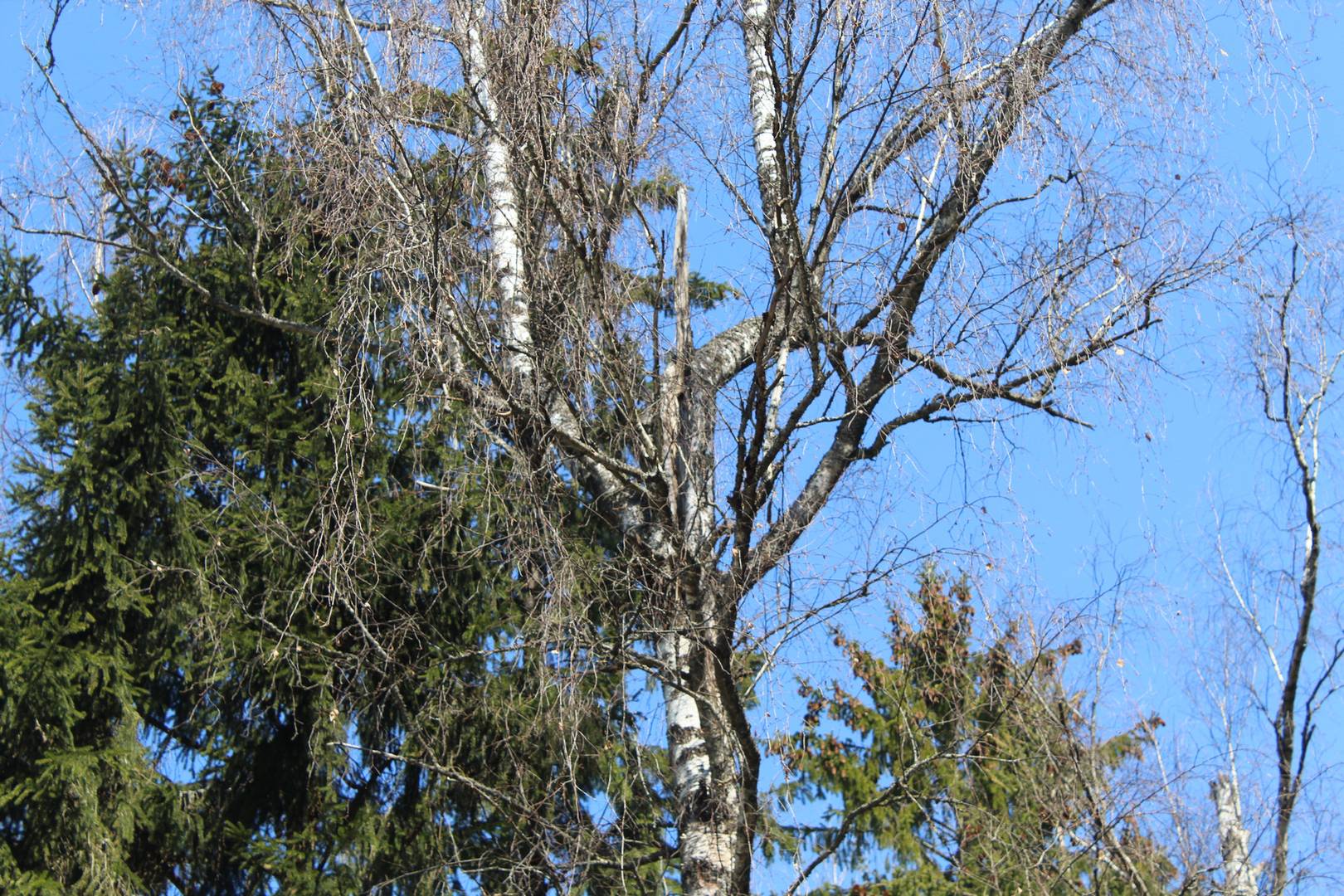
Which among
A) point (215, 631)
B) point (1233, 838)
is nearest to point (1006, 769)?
point (1233, 838)

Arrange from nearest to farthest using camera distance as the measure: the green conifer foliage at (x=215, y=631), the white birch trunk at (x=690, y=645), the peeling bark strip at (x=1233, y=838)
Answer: the white birch trunk at (x=690, y=645)
the green conifer foliage at (x=215, y=631)
the peeling bark strip at (x=1233, y=838)

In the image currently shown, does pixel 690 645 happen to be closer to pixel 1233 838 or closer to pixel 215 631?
pixel 215 631

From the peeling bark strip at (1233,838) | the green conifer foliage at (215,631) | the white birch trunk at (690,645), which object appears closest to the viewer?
the white birch trunk at (690,645)

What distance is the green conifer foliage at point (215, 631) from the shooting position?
21.4 feet

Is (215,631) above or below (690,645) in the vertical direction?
above

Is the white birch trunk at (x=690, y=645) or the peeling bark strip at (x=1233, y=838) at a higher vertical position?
the peeling bark strip at (x=1233, y=838)

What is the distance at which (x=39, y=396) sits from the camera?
26.0 ft

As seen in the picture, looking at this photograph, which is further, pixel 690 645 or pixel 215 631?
pixel 215 631

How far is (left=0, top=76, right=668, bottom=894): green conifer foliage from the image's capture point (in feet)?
21.4

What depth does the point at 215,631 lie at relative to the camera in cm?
611

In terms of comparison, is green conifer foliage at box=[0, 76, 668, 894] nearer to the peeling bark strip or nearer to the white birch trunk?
the white birch trunk

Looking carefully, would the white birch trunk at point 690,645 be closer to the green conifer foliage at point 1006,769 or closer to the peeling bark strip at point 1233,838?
the green conifer foliage at point 1006,769

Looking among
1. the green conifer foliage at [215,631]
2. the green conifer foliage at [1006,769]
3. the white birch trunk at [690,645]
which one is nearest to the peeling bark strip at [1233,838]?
the green conifer foliage at [1006,769]

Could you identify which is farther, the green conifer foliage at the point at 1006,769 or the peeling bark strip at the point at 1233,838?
the peeling bark strip at the point at 1233,838
